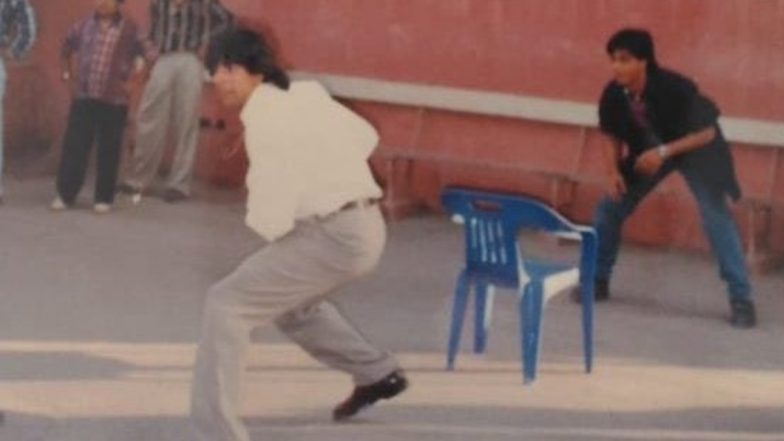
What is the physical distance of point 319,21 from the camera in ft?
47.9

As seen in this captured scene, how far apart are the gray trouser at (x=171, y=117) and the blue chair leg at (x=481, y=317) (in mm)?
4844

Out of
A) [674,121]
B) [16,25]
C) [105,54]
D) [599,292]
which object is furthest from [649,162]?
[16,25]

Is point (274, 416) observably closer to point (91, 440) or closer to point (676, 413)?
point (91, 440)

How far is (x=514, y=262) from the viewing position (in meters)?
9.45

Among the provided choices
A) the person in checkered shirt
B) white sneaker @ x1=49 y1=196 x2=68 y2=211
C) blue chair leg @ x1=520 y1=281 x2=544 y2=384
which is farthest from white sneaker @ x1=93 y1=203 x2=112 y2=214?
blue chair leg @ x1=520 y1=281 x2=544 y2=384

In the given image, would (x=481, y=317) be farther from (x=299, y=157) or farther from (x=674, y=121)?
(x=299, y=157)

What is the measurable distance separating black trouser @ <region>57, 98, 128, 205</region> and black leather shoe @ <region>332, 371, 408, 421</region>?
5.70 metres

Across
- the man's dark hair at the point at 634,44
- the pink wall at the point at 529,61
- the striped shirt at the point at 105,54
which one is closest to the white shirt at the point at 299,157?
→ the man's dark hair at the point at 634,44

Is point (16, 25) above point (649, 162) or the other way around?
the other way around

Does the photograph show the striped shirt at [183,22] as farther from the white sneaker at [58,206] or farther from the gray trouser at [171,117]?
the white sneaker at [58,206]

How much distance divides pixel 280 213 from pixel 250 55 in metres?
0.64

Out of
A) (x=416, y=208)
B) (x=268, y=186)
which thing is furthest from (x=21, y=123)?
(x=268, y=186)

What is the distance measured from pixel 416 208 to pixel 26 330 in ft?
15.0

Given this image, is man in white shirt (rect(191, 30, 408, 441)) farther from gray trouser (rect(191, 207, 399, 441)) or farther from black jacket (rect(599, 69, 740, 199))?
black jacket (rect(599, 69, 740, 199))
